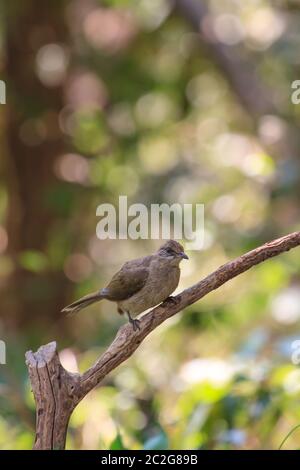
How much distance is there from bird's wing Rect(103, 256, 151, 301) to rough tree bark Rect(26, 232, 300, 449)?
18.7 inches

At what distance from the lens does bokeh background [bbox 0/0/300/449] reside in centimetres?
717

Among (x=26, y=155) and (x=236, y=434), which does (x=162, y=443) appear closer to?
(x=236, y=434)

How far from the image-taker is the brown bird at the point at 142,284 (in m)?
3.66

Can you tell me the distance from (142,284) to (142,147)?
6217 millimetres

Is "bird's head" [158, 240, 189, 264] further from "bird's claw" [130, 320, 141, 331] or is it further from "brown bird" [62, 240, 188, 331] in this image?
"bird's claw" [130, 320, 141, 331]

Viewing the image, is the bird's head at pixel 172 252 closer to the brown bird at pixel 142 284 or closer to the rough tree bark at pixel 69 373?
the brown bird at pixel 142 284

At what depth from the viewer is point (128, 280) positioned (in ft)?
12.2

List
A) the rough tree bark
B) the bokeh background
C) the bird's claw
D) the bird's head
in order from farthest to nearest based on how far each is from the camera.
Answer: the bokeh background < the bird's head < the bird's claw < the rough tree bark

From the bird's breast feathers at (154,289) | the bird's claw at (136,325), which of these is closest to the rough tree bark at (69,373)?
the bird's claw at (136,325)

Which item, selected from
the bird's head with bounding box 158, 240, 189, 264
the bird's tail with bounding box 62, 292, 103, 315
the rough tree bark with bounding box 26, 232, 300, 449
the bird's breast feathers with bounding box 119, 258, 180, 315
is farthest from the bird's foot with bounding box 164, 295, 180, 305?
the bird's head with bounding box 158, 240, 189, 264

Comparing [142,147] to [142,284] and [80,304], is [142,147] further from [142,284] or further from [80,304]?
[80,304]

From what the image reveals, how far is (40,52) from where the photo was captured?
30.0 ft

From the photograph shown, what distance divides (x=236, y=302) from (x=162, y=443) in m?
2.80
